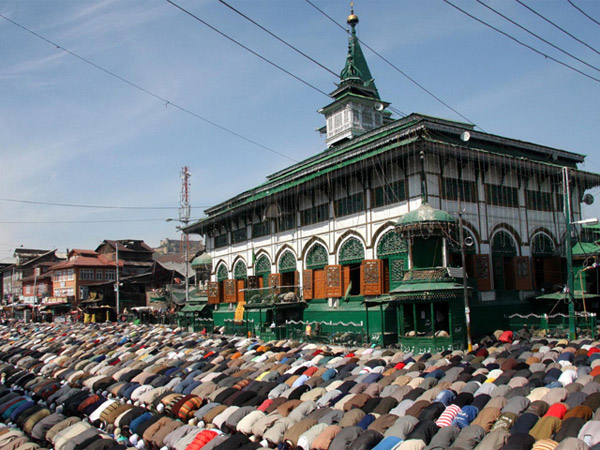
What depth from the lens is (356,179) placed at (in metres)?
31.1

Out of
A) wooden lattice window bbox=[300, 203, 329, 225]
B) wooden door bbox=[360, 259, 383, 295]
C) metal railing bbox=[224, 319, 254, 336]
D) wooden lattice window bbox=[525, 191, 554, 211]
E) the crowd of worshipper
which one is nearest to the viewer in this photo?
the crowd of worshipper

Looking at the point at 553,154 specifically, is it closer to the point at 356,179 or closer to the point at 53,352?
the point at 356,179

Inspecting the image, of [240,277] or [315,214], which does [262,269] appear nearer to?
[240,277]

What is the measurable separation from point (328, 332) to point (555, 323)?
40.5ft

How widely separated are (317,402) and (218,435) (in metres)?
3.78

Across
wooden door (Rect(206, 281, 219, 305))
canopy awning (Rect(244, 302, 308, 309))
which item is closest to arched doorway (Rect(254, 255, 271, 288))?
canopy awning (Rect(244, 302, 308, 309))

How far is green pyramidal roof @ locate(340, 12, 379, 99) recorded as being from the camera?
1629 inches

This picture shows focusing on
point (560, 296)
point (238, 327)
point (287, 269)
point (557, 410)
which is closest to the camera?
point (557, 410)

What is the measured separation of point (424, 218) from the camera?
25.2 meters

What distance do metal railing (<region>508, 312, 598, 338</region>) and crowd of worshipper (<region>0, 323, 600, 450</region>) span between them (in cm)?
234

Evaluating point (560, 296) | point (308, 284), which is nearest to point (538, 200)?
point (560, 296)

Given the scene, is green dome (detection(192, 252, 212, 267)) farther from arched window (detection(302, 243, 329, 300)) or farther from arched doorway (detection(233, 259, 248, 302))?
arched window (detection(302, 243, 329, 300))

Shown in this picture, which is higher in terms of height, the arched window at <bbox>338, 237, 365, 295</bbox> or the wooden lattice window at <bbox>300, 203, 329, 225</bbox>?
the wooden lattice window at <bbox>300, 203, 329, 225</bbox>

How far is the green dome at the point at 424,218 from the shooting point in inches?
989
